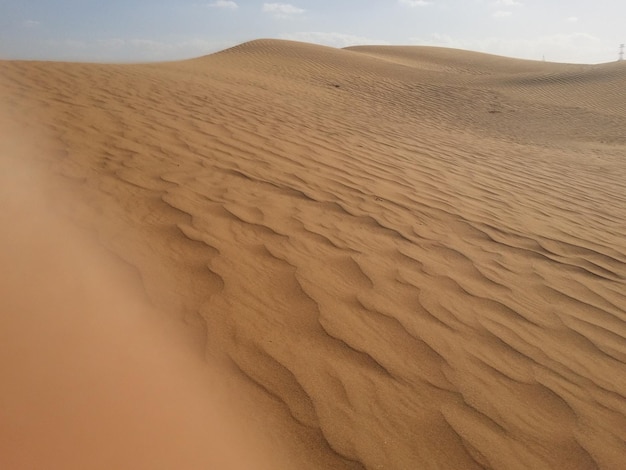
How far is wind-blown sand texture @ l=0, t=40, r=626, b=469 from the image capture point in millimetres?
1648

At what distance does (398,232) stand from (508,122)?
10008 millimetres

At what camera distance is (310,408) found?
1.62m

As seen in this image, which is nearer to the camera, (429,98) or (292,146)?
(292,146)

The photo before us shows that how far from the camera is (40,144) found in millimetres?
4031

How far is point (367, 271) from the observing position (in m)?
2.62

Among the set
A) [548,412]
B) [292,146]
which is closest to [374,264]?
[548,412]

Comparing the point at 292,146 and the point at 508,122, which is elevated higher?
the point at 292,146

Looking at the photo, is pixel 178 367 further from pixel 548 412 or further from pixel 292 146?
pixel 292 146

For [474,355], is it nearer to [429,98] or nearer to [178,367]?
[178,367]

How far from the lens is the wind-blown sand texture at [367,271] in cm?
165

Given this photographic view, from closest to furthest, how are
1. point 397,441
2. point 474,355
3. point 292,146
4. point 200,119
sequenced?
1. point 397,441
2. point 474,355
3. point 292,146
4. point 200,119

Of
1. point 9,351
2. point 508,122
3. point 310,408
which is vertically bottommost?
point 508,122

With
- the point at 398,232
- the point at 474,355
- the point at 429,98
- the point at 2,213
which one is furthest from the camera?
the point at 429,98

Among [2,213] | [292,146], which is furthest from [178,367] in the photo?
[292,146]
